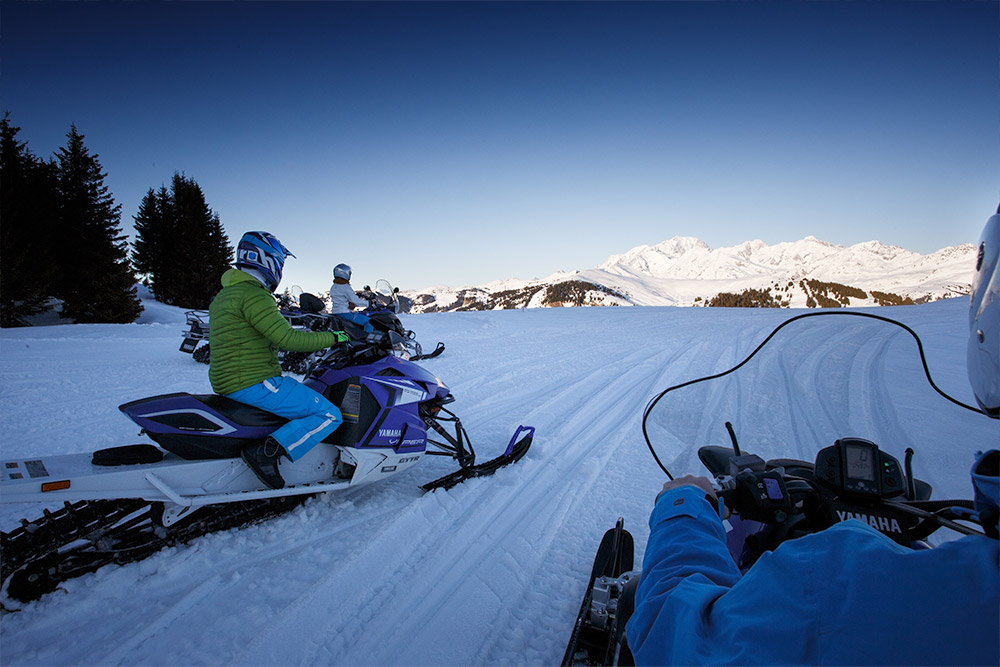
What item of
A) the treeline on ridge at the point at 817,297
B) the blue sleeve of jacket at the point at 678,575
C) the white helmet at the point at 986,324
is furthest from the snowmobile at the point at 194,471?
the treeline on ridge at the point at 817,297

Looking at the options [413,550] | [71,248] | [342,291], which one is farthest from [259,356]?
[71,248]

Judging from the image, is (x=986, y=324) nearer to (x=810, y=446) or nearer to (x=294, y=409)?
(x=294, y=409)

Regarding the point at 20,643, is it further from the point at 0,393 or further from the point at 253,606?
the point at 0,393

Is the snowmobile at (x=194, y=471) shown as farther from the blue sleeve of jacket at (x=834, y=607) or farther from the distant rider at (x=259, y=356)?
the blue sleeve of jacket at (x=834, y=607)

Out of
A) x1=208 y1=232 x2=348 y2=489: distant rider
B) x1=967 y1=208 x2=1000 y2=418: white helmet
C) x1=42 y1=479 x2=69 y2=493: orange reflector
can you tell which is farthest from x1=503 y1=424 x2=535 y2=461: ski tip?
x1=967 y1=208 x2=1000 y2=418: white helmet

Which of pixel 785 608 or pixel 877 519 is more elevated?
pixel 785 608

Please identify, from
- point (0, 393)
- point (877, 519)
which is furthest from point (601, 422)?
point (0, 393)

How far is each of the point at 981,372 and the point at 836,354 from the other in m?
5.67

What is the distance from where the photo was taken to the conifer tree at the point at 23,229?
16.5m

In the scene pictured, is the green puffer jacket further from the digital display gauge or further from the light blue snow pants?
the digital display gauge

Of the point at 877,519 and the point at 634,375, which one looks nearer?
the point at 877,519

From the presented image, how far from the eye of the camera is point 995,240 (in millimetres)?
1065

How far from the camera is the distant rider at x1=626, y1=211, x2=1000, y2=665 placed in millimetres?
585

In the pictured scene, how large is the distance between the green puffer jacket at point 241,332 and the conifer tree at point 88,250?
23337mm
